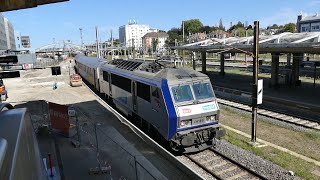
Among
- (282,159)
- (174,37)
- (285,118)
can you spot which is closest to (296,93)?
(285,118)

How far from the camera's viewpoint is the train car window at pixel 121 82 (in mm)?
17828

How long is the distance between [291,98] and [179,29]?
174 m

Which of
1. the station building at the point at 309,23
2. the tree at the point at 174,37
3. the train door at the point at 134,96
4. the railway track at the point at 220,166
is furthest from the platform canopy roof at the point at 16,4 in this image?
the tree at the point at 174,37

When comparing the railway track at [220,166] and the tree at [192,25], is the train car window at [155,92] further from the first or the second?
the tree at [192,25]

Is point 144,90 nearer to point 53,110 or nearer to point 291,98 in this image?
point 53,110

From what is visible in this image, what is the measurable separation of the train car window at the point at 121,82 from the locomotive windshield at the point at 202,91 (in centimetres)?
513

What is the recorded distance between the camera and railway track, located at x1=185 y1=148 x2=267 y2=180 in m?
11.3

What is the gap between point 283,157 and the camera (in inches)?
513

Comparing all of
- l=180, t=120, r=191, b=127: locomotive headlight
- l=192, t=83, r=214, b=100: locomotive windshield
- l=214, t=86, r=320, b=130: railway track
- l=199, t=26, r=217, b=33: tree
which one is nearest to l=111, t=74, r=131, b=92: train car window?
l=192, t=83, r=214, b=100: locomotive windshield

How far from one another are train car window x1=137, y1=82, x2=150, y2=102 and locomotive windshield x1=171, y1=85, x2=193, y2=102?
1.81 metres

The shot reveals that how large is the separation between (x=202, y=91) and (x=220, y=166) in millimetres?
3434

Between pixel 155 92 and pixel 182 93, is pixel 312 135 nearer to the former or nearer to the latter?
pixel 182 93

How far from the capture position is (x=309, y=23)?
97.2 metres

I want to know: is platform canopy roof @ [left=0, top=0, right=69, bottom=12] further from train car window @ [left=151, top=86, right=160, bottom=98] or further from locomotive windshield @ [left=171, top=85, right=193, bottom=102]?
locomotive windshield @ [left=171, top=85, right=193, bottom=102]
